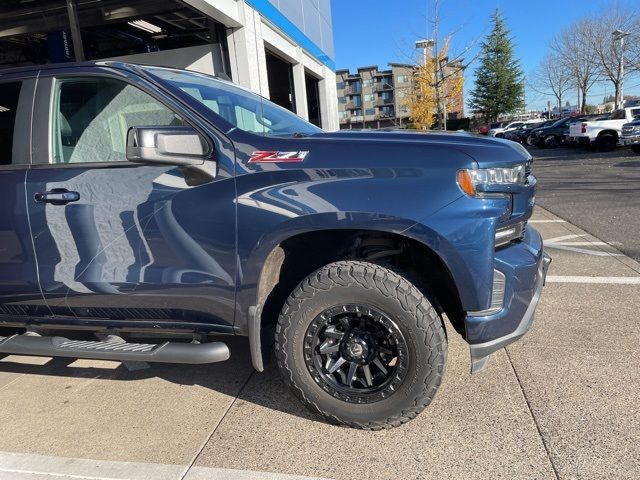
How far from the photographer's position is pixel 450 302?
2781 millimetres

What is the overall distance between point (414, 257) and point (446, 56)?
2631cm

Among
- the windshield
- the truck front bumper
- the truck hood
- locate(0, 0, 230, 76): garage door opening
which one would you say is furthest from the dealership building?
the truck front bumper

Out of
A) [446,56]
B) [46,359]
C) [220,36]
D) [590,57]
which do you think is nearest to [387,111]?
[590,57]

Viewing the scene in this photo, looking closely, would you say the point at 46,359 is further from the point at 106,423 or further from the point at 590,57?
the point at 590,57

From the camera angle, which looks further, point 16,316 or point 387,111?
point 387,111

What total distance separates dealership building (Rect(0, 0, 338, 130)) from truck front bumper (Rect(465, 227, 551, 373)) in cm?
793

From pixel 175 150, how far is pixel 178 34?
1411 cm

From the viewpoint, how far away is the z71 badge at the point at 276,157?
2.50 meters

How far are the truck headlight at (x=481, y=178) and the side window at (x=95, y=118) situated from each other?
1.63m

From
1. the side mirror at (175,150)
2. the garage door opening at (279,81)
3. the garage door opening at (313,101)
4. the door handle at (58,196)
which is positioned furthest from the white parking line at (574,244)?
the garage door opening at (313,101)

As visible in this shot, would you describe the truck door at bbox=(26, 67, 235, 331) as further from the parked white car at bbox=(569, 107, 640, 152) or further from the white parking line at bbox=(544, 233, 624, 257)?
the parked white car at bbox=(569, 107, 640, 152)

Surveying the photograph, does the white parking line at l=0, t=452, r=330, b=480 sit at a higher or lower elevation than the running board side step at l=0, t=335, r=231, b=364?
lower

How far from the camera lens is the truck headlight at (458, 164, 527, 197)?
93.0 inches

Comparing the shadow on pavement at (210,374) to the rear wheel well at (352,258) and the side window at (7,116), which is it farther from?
the side window at (7,116)
